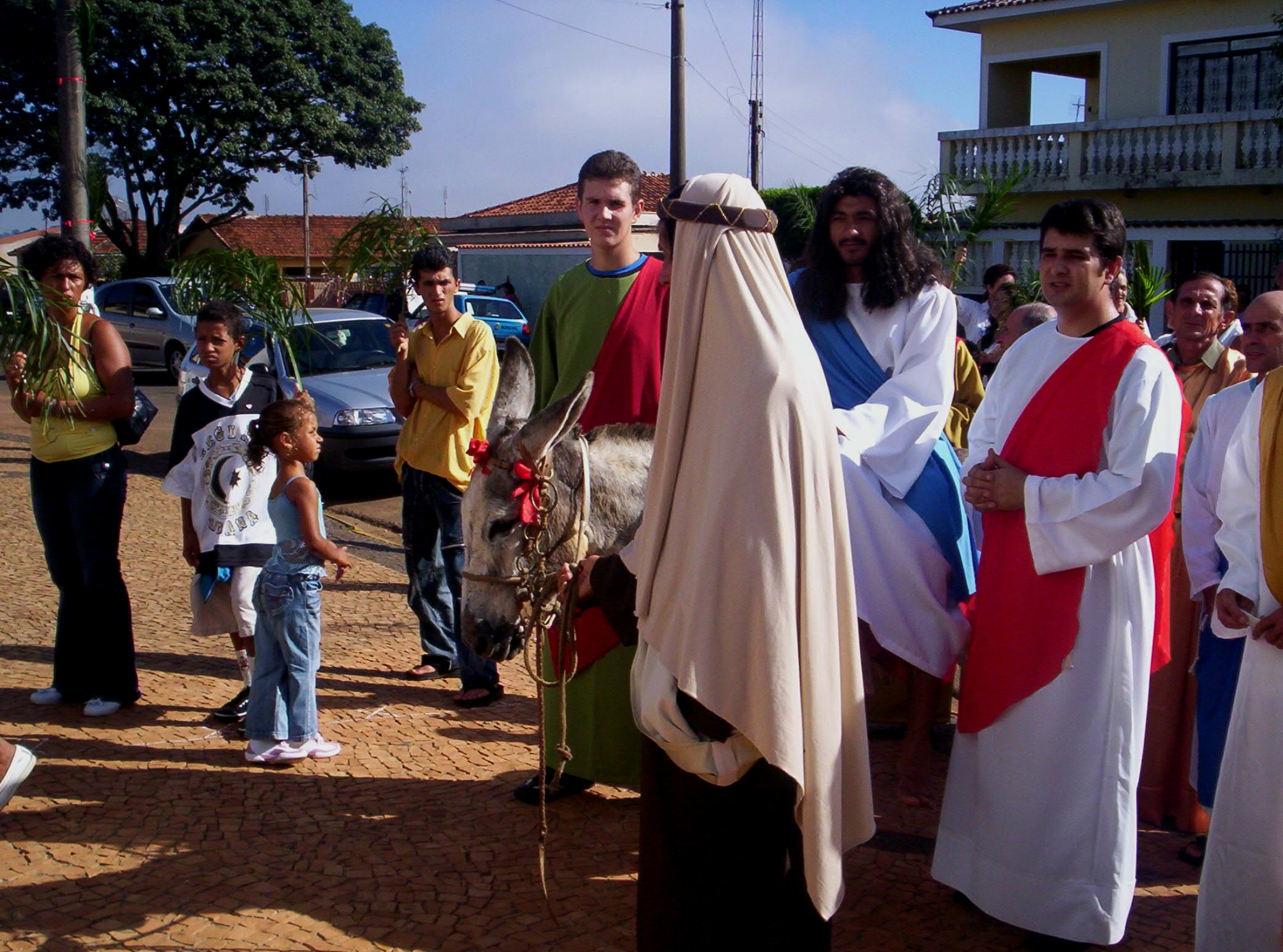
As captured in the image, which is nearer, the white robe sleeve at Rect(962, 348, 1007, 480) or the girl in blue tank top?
the white robe sleeve at Rect(962, 348, 1007, 480)

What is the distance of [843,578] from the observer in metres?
2.87

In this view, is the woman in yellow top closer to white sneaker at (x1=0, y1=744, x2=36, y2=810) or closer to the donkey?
white sneaker at (x1=0, y1=744, x2=36, y2=810)

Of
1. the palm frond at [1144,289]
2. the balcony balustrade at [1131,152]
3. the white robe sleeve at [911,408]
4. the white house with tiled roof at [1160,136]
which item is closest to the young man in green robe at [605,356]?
the white robe sleeve at [911,408]

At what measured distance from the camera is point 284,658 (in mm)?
5074

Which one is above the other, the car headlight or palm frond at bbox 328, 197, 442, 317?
palm frond at bbox 328, 197, 442, 317

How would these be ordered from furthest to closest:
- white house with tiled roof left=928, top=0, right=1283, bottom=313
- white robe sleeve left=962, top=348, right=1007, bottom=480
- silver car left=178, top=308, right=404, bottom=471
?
white house with tiled roof left=928, top=0, right=1283, bottom=313, silver car left=178, top=308, right=404, bottom=471, white robe sleeve left=962, top=348, right=1007, bottom=480

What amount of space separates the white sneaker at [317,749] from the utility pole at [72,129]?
21.3 feet

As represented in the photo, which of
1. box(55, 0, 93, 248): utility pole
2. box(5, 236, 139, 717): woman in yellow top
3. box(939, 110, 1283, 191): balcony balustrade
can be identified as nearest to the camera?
box(5, 236, 139, 717): woman in yellow top

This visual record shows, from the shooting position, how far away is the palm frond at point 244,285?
641cm

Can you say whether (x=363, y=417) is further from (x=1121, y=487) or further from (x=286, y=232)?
(x=286, y=232)

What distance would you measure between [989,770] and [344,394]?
965cm

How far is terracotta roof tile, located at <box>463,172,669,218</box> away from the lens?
1391 inches

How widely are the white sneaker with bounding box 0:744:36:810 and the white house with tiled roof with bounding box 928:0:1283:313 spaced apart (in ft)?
57.9

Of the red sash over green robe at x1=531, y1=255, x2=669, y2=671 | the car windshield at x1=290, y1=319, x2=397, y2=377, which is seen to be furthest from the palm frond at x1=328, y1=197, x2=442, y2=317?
the car windshield at x1=290, y1=319, x2=397, y2=377
